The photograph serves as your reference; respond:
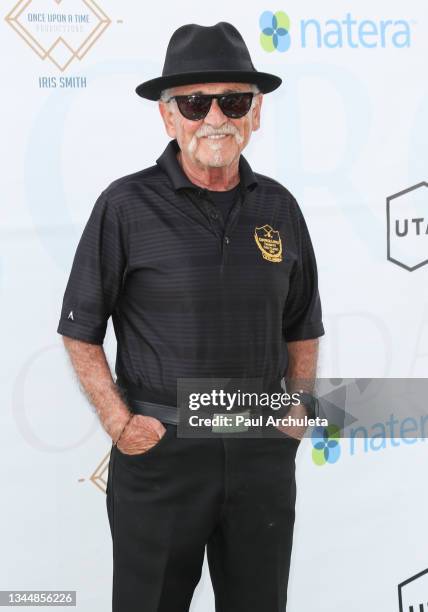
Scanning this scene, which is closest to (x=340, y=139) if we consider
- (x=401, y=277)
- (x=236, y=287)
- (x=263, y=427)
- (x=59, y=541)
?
(x=401, y=277)

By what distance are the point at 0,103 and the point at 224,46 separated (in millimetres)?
701

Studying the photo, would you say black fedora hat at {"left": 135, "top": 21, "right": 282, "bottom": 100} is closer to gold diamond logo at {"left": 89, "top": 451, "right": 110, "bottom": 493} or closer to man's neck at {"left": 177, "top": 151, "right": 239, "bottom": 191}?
→ man's neck at {"left": 177, "top": 151, "right": 239, "bottom": 191}

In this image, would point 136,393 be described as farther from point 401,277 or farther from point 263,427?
point 401,277

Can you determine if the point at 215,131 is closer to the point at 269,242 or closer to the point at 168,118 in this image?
the point at 168,118

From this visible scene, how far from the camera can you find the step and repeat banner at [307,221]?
1.98 metres

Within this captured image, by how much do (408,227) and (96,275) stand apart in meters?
0.98

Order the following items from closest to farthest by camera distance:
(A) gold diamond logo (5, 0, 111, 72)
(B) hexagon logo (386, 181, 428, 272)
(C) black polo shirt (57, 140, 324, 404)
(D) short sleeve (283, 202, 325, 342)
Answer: (C) black polo shirt (57, 140, 324, 404) < (D) short sleeve (283, 202, 325, 342) < (A) gold diamond logo (5, 0, 111, 72) < (B) hexagon logo (386, 181, 428, 272)

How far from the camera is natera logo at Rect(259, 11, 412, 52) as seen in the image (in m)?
2.00

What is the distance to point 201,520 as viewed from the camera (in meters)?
1.59

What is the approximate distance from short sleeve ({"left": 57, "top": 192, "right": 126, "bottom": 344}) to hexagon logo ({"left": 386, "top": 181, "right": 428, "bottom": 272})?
0.89 meters

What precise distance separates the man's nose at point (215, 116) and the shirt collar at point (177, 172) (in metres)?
0.12

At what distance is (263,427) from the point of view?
5.44 feet
